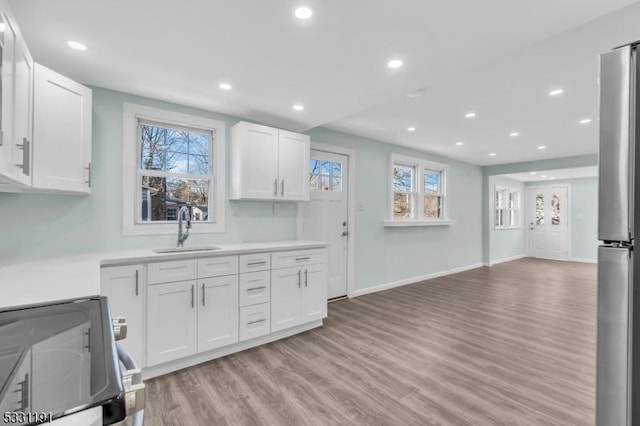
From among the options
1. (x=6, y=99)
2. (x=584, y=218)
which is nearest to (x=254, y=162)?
(x=6, y=99)

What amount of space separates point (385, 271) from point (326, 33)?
13.1 feet

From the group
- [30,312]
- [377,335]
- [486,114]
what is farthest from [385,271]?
[30,312]

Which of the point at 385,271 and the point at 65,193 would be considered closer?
the point at 65,193

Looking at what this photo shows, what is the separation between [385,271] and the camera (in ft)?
16.6

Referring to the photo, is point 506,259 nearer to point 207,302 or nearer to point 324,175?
point 324,175

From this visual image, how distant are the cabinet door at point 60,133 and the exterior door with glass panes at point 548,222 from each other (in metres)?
11.0

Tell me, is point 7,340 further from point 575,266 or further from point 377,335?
point 575,266

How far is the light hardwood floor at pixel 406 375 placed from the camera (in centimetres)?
186

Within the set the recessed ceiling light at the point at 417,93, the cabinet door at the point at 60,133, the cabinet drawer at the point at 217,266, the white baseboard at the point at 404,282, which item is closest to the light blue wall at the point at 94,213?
the cabinet door at the point at 60,133

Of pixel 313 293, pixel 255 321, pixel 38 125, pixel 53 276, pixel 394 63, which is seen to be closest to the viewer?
pixel 53 276

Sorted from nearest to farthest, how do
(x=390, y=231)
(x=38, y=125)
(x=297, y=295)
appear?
(x=38, y=125) < (x=297, y=295) < (x=390, y=231)

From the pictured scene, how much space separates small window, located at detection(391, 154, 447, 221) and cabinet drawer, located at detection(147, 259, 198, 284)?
11.9 feet

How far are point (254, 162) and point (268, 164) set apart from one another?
0.56 feet

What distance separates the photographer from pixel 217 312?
2594 millimetres
